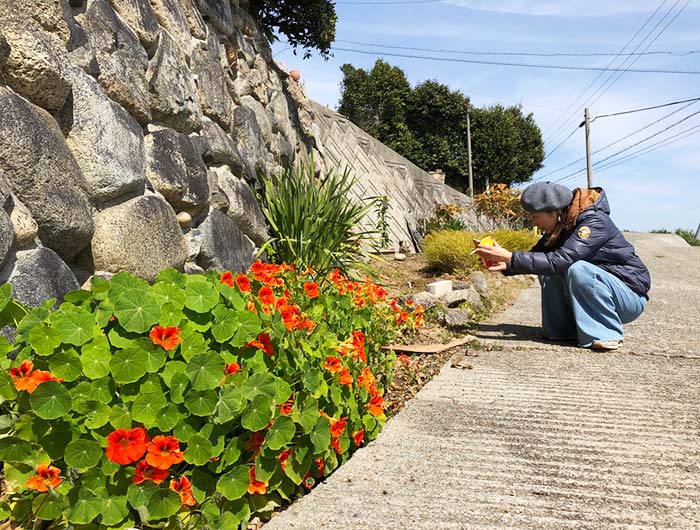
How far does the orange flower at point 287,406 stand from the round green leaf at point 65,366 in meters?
0.54

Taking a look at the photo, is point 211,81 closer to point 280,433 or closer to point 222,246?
point 222,246

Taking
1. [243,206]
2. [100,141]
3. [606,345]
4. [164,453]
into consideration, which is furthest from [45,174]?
[606,345]

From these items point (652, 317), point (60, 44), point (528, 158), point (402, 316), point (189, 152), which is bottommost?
point (652, 317)

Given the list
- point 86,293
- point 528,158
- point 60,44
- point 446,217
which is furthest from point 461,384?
point 528,158

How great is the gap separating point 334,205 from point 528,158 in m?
25.5

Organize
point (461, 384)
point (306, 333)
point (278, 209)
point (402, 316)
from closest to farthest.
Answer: point (306, 333) → point (461, 384) → point (402, 316) → point (278, 209)

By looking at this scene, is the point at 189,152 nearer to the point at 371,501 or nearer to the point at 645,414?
the point at 371,501

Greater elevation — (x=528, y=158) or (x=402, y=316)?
(x=528, y=158)

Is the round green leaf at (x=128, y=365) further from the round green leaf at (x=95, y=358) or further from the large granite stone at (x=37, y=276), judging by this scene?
the large granite stone at (x=37, y=276)

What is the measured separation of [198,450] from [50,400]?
0.36 m

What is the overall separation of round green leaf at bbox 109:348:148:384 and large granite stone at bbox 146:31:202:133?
6.79 ft

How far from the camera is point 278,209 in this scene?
4426 mm

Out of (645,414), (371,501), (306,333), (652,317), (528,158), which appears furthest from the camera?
(528,158)

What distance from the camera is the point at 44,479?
4.35 feet
